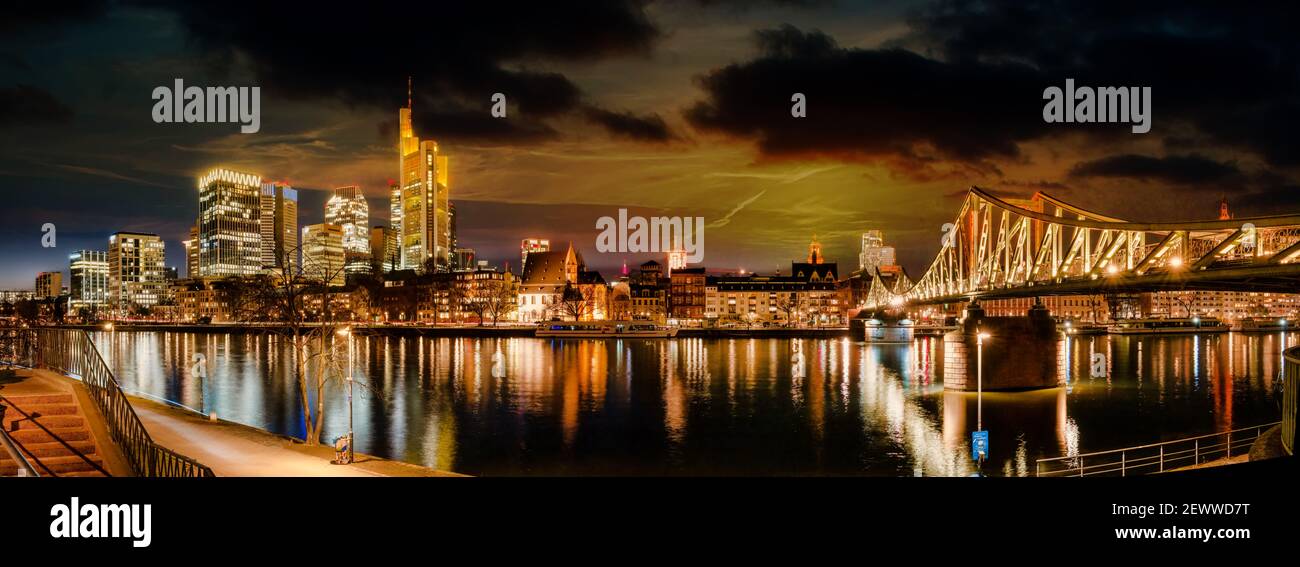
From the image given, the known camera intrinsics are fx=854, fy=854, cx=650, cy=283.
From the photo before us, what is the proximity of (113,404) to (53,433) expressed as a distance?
2.78 ft

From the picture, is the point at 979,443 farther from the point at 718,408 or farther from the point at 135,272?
the point at 135,272

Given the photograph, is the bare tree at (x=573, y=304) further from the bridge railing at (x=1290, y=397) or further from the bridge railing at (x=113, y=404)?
the bridge railing at (x=1290, y=397)

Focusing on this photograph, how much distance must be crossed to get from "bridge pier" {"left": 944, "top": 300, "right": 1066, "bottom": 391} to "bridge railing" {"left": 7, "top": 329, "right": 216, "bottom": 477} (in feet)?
125

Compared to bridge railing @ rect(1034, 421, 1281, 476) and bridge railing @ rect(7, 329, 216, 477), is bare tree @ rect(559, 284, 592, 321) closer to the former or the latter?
bridge railing @ rect(1034, 421, 1281, 476)

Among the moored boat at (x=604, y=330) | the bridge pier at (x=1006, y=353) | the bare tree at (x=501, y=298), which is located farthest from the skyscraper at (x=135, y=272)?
the bridge pier at (x=1006, y=353)

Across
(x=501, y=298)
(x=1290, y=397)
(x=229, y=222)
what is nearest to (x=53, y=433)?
(x=1290, y=397)

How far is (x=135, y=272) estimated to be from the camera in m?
185

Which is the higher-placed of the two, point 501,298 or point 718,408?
point 501,298

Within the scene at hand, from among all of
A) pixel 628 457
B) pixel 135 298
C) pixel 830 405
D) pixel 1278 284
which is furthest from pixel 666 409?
pixel 135 298

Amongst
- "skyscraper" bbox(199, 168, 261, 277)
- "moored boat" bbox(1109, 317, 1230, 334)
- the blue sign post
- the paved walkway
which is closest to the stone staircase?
the paved walkway
